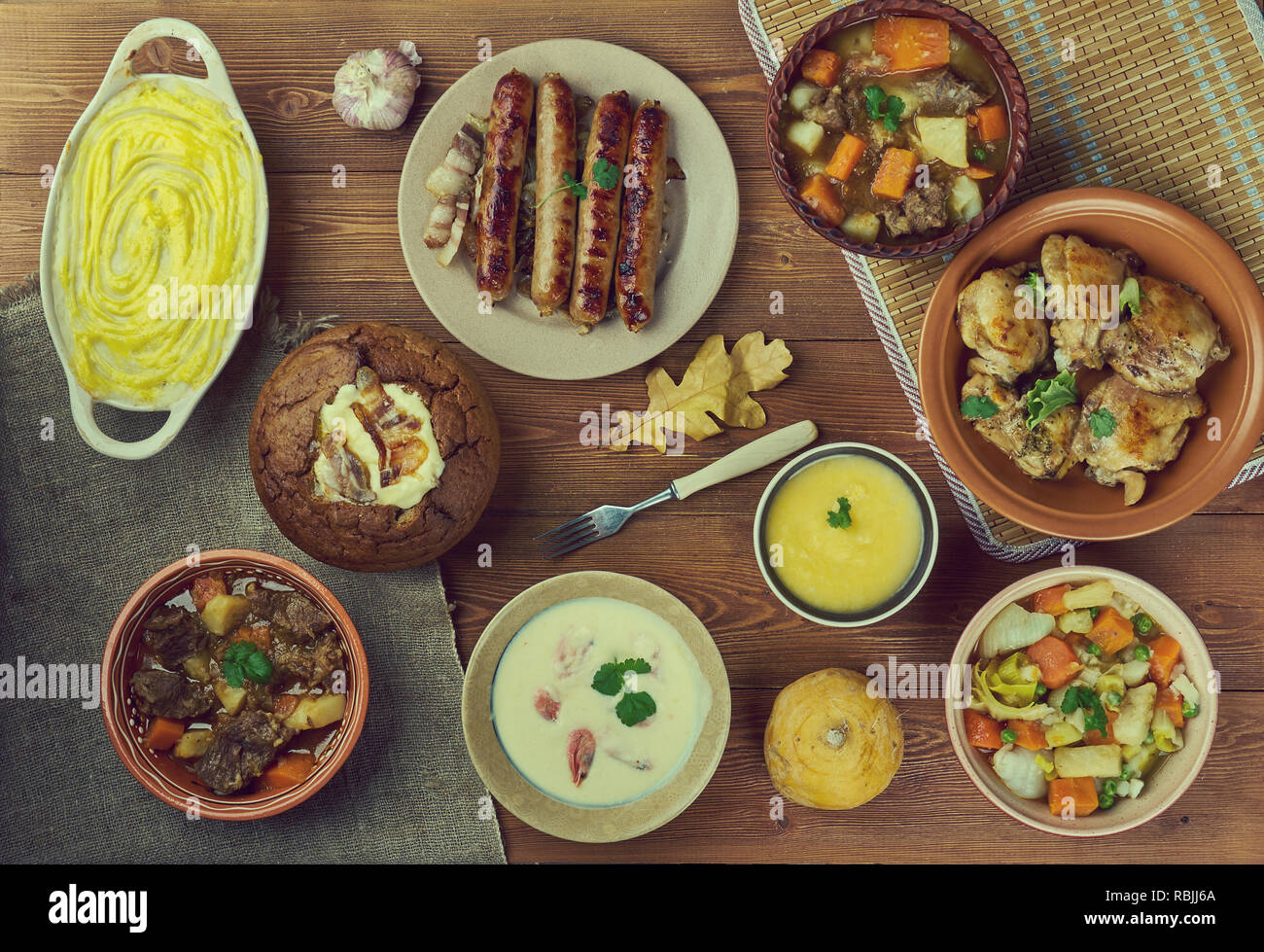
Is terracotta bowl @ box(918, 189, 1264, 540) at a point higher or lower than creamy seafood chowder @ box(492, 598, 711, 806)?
higher

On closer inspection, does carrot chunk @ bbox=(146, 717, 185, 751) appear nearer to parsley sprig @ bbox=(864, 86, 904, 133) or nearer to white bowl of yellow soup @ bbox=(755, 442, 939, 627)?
white bowl of yellow soup @ bbox=(755, 442, 939, 627)

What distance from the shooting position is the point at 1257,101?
104 inches

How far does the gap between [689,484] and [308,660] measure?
4.07 ft

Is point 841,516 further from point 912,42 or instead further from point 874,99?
point 912,42

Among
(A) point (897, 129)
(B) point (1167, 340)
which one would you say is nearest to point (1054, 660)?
(B) point (1167, 340)

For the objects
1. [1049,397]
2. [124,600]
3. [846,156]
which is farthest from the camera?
[124,600]

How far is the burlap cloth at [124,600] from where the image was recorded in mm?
2895

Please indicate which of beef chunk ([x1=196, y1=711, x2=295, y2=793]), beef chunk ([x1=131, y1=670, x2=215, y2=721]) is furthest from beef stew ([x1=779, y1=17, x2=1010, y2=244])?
beef chunk ([x1=131, y1=670, x2=215, y2=721])

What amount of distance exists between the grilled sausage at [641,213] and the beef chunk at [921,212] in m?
0.66

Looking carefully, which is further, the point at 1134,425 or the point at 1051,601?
the point at 1051,601

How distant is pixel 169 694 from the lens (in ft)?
8.95

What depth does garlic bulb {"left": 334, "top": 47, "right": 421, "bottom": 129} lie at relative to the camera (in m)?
2.84

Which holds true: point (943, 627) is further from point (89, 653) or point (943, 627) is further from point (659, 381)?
point (89, 653)

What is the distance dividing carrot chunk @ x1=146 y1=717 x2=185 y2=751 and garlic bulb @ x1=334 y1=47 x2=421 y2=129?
187 centimetres
